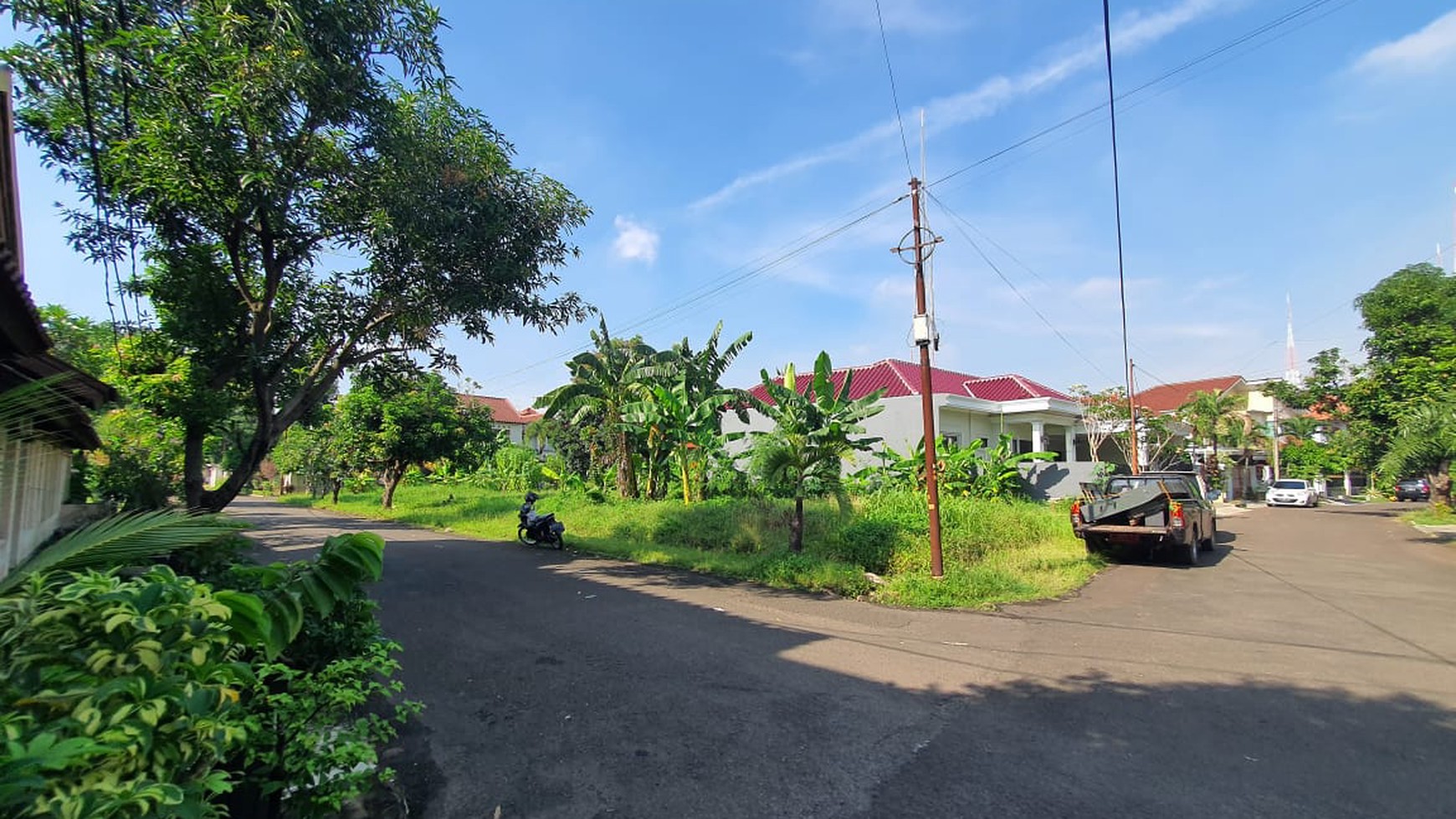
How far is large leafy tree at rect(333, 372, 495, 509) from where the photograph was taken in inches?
922

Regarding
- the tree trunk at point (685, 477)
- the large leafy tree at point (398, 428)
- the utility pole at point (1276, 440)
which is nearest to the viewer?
the tree trunk at point (685, 477)

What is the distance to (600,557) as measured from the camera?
43.8 feet

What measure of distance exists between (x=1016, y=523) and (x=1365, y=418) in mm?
17304

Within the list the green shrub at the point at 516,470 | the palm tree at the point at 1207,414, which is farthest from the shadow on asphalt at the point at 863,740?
the palm tree at the point at 1207,414

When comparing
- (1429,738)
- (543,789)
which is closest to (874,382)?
(1429,738)

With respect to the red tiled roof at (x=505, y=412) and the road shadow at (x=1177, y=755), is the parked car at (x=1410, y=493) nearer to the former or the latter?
the road shadow at (x=1177, y=755)

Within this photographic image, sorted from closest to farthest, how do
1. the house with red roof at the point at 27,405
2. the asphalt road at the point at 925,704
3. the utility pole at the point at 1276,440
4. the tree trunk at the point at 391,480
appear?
the house with red roof at the point at 27,405 < the asphalt road at the point at 925,704 < the tree trunk at the point at 391,480 < the utility pole at the point at 1276,440

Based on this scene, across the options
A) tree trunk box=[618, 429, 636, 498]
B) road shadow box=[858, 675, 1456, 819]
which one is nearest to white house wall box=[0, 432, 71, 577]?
road shadow box=[858, 675, 1456, 819]

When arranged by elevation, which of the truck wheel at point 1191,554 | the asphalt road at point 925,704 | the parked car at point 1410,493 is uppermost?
the parked car at point 1410,493

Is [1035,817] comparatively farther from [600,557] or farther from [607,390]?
[607,390]

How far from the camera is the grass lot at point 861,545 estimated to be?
379 inches

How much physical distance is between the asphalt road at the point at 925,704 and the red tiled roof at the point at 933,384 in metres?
13.3

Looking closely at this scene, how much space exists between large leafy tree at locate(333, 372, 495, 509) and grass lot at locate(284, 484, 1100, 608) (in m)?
7.58

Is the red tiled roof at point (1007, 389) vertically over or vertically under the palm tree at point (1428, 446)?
over
